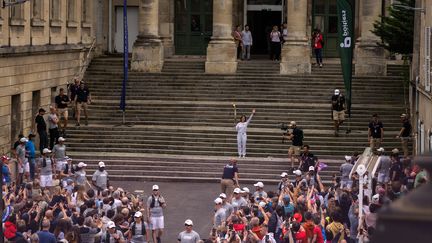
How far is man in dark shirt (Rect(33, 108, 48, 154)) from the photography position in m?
33.8

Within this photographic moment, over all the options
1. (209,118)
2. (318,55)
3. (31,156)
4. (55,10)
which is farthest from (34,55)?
(318,55)

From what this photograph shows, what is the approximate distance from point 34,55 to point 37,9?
7.07ft

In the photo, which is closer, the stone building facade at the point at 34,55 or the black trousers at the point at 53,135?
the stone building facade at the point at 34,55

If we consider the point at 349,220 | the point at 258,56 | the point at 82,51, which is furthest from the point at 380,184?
the point at 258,56

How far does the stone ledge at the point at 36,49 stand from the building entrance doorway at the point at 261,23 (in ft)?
33.6

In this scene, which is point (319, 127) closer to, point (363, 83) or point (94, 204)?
point (363, 83)

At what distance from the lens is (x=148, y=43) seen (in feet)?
144

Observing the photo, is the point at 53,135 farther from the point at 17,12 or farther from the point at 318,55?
the point at 318,55

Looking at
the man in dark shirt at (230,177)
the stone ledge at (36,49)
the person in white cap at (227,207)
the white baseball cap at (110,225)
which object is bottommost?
the man in dark shirt at (230,177)

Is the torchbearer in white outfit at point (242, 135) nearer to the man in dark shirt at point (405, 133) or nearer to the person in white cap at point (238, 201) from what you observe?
the man in dark shirt at point (405, 133)

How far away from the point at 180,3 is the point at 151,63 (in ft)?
21.4

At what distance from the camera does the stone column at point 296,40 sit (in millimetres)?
43344

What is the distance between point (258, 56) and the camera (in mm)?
50000

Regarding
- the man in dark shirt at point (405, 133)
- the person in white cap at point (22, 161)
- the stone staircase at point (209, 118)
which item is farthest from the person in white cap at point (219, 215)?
the man in dark shirt at point (405, 133)
